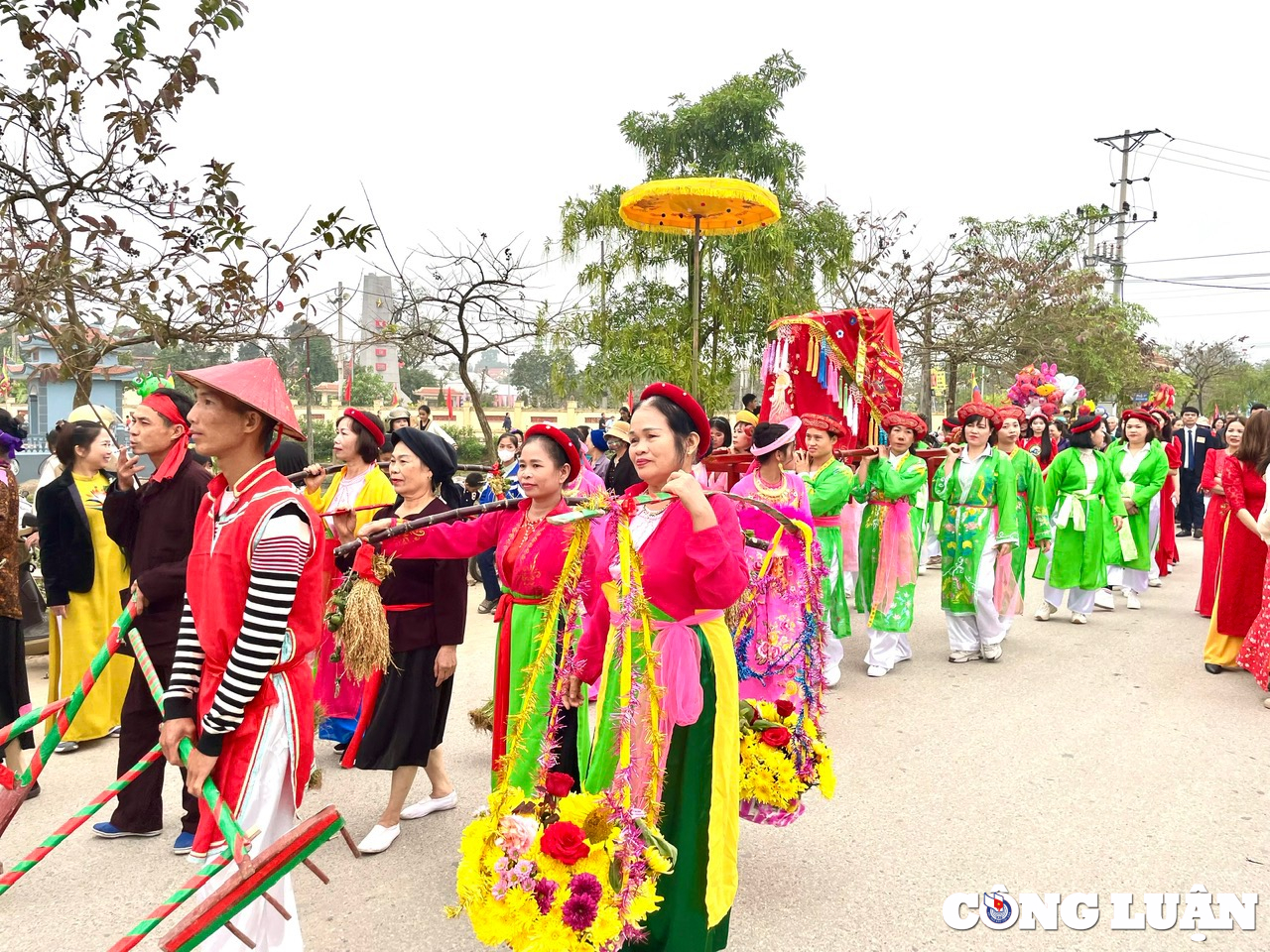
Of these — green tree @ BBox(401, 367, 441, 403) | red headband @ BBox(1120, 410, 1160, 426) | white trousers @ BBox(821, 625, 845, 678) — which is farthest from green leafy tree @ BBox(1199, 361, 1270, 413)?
white trousers @ BBox(821, 625, 845, 678)

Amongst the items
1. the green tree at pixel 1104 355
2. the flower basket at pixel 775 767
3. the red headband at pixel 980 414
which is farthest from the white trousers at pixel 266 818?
the green tree at pixel 1104 355

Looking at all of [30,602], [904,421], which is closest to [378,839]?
[30,602]

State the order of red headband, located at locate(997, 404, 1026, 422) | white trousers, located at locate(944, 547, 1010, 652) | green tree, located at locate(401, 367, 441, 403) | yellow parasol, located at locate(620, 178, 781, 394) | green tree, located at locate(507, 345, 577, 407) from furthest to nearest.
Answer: green tree, located at locate(401, 367, 441, 403) < green tree, located at locate(507, 345, 577, 407) < yellow parasol, located at locate(620, 178, 781, 394) < red headband, located at locate(997, 404, 1026, 422) < white trousers, located at locate(944, 547, 1010, 652)

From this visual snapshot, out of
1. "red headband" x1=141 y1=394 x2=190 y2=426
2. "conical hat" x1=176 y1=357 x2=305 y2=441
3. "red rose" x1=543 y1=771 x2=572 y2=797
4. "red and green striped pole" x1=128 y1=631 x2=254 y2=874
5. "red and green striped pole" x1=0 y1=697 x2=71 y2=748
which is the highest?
"conical hat" x1=176 y1=357 x2=305 y2=441

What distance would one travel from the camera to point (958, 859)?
146 inches

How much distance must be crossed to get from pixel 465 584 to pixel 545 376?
48.8 meters

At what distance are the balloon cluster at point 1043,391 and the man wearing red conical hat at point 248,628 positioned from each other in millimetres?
12424

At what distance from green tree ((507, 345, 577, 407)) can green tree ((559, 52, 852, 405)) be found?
50cm

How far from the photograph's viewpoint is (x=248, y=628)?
2396mm

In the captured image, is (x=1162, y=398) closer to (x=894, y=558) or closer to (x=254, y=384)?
(x=894, y=558)

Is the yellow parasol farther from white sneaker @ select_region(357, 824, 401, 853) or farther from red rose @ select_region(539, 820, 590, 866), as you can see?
red rose @ select_region(539, 820, 590, 866)

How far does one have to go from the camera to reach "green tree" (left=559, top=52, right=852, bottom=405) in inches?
652

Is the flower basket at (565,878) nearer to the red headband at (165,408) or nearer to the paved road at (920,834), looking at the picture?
the paved road at (920,834)

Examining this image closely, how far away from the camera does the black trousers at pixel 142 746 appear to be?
12.4 ft
